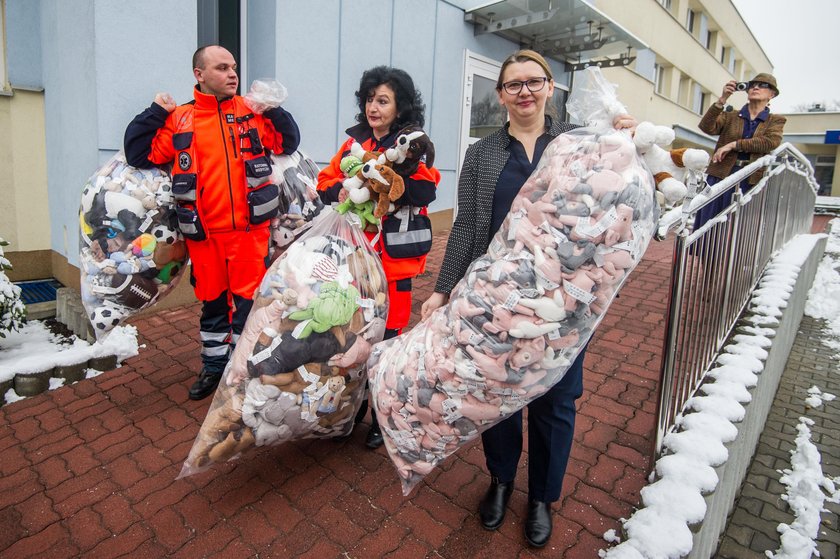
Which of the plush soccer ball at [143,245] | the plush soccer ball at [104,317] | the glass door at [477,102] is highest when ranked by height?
the glass door at [477,102]

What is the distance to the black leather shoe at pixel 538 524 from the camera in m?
1.94

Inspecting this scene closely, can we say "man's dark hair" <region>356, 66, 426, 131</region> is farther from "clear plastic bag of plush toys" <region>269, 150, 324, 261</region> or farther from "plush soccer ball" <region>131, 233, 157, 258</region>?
"plush soccer ball" <region>131, 233, 157, 258</region>

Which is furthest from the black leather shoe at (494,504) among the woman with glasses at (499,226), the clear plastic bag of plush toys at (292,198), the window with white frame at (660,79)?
the window with white frame at (660,79)

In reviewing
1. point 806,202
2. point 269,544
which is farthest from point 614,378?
point 806,202

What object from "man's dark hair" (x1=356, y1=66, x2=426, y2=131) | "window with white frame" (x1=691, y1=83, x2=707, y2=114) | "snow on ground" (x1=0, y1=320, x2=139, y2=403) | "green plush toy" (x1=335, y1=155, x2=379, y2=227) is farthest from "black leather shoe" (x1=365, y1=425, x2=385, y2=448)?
"window with white frame" (x1=691, y1=83, x2=707, y2=114)

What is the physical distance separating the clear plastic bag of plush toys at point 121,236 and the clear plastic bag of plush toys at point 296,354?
2.86 feet

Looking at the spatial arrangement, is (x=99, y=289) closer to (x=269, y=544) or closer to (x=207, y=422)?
(x=207, y=422)

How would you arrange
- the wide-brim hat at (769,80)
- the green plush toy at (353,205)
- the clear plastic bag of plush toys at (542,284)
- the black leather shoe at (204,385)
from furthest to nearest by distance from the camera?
1. the wide-brim hat at (769,80)
2. the black leather shoe at (204,385)
3. the green plush toy at (353,205)
4. the clear plastic bag of plush toys at (542,284)

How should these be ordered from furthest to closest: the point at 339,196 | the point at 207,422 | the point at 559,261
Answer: the point at 339,196
the point at 207,422
the point at 559,261

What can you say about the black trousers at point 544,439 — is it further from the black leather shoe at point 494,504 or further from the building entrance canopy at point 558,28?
the building entrance canopy at point 558,28

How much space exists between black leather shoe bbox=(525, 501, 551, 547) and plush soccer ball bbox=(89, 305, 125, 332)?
2140mm

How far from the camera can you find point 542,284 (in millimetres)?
1476

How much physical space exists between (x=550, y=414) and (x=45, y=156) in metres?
4.77

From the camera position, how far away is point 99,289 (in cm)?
255
